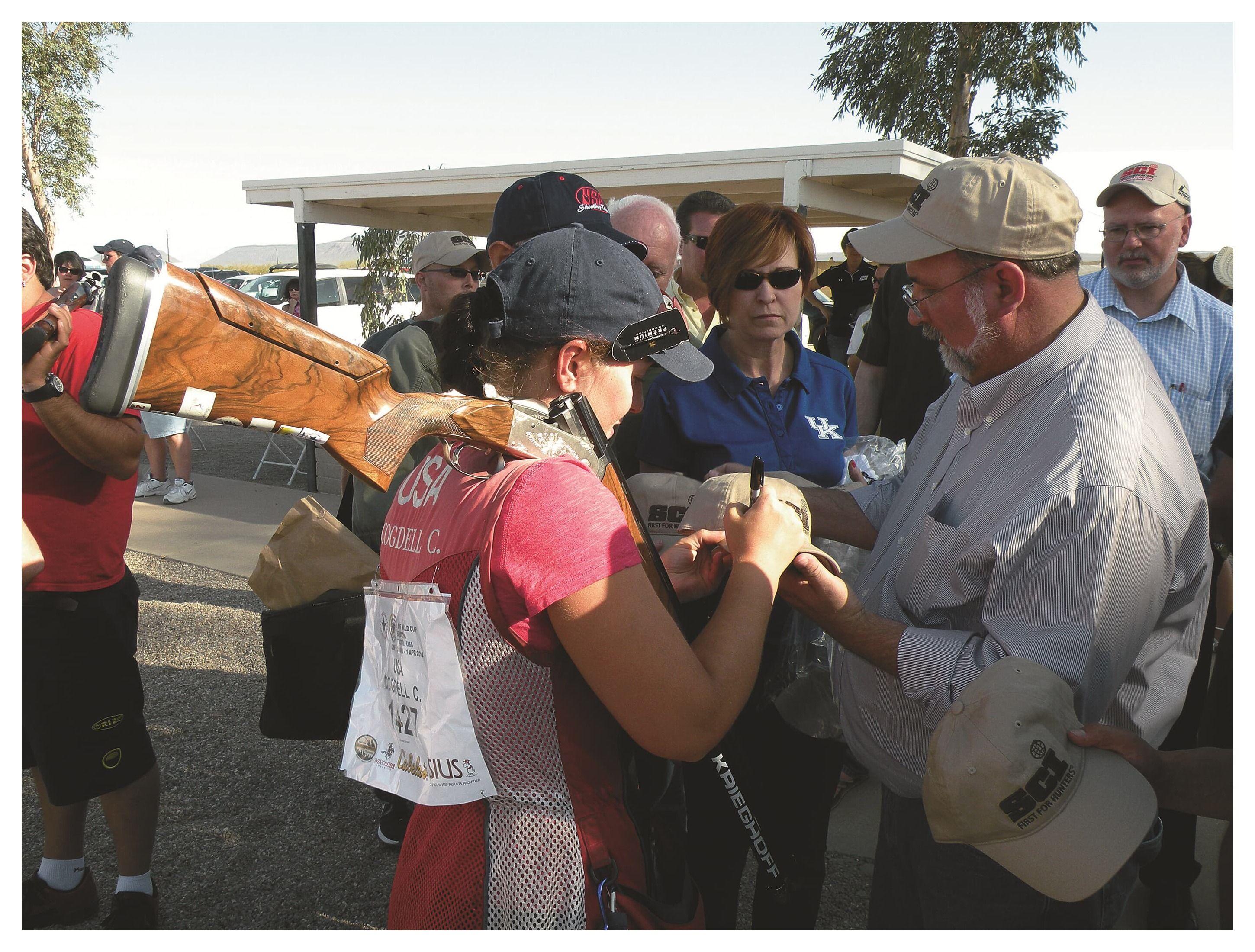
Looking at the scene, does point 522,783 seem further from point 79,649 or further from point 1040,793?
Answer: point 79,649

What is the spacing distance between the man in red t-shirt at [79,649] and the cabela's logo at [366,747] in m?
1.50

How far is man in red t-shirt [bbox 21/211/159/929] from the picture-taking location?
2676 millimetres

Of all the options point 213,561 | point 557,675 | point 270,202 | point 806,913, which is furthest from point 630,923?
point 270,202

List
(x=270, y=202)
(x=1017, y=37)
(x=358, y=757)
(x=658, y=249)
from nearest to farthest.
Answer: (x=358, y=757), (x=658, y=249), (x=270, y=202), (x=1017, y=37)

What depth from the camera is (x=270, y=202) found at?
945 cm

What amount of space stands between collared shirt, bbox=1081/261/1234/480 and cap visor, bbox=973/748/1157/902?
235cm

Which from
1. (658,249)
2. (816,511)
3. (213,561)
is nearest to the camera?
(816,511)

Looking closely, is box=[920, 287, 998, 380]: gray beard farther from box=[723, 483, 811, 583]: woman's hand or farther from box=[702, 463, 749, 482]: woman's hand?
box=[702, 463, 749, 482]: woman's hand

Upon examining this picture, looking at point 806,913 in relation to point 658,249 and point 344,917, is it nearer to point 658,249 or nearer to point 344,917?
point 344,917

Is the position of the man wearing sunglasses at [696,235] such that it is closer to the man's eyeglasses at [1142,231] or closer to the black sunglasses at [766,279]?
the black sunglasses at [766,279]

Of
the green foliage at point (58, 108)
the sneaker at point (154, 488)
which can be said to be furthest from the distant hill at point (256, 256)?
the sneaker at point (154, 488)

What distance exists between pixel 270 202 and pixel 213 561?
13.9 feet

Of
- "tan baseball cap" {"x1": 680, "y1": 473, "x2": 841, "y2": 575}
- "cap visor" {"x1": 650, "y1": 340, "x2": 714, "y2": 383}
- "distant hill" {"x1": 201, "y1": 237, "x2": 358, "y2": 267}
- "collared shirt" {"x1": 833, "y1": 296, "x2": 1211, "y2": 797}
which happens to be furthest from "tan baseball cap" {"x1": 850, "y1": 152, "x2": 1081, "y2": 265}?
"distant hill" {"x1": 201, "y1": 237, "x2": 358, "y2": 267}

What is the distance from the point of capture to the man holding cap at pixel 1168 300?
3.47 meters
